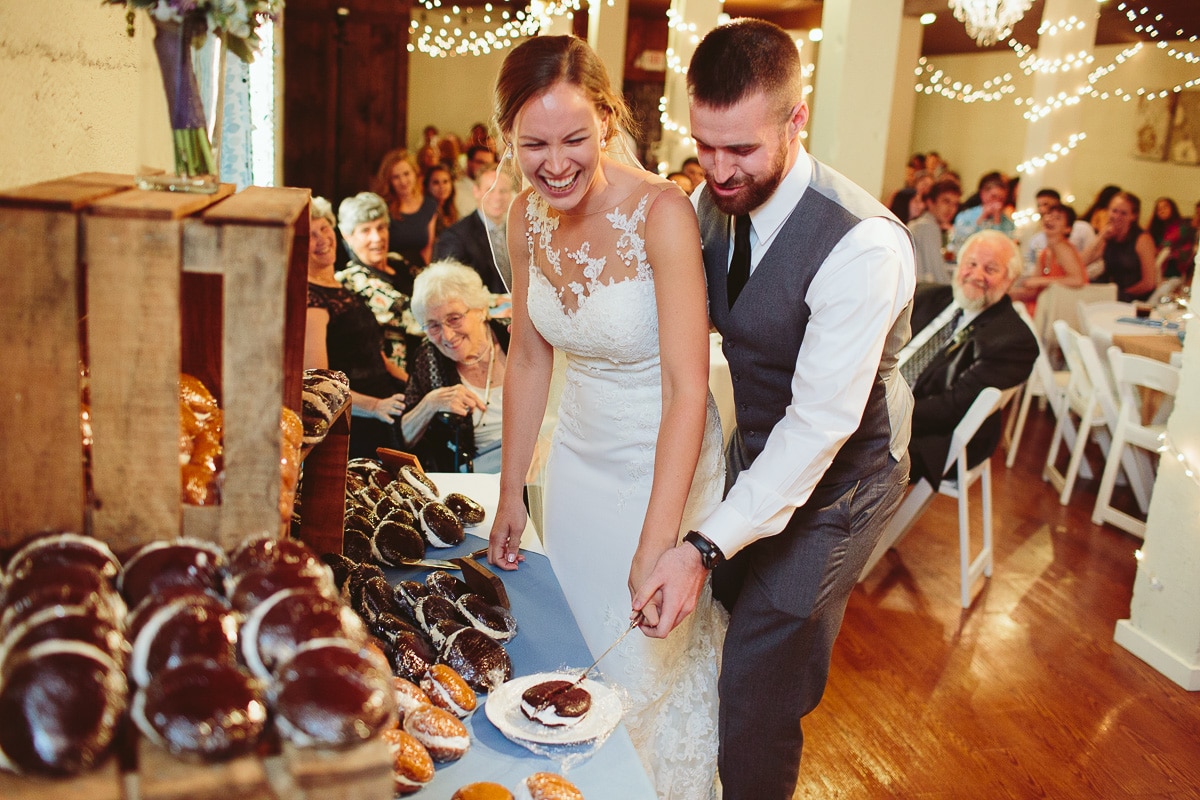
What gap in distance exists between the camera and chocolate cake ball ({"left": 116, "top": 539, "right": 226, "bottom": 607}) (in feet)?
2.92

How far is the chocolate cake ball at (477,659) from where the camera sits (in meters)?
1.43

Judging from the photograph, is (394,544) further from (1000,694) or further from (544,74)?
(1000,694)

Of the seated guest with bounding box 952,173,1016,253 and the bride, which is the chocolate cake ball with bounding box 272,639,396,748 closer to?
the bride

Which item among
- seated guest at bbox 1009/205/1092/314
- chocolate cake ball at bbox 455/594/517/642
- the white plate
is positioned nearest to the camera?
the white plate

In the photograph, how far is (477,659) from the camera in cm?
145

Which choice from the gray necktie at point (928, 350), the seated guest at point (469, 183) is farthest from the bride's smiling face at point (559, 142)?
the seated guest at point (469, 183)

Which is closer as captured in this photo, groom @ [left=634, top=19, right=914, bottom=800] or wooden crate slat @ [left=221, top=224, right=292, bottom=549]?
wooden crate slat @ [left=221, top=224, right=292, bottom=549]

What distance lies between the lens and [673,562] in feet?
5.33

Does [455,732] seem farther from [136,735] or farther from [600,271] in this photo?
[600,271]

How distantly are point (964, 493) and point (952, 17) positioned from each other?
9915mm

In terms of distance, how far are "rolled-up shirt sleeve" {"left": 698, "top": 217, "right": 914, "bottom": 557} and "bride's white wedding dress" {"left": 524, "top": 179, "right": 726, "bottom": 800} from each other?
12.7 inches

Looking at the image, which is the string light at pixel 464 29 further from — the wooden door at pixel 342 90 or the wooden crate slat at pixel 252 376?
the wooden crate slat at pixel 252 376

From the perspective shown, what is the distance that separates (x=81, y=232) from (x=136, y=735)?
447 mm

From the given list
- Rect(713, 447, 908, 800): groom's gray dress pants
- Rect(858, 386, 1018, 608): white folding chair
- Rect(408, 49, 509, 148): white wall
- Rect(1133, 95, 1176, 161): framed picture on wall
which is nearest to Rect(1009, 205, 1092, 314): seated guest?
Rect(858, 386, 1018, 608): white folding chair
